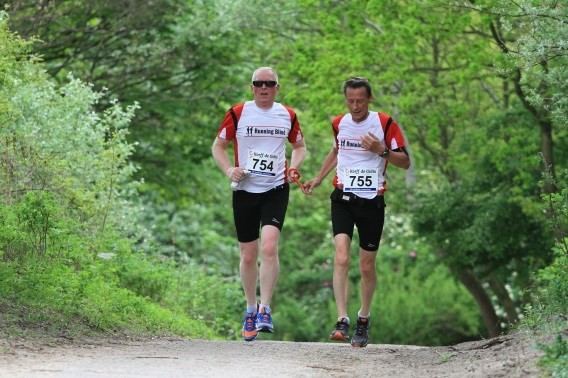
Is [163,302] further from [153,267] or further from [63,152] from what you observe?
[63,152]

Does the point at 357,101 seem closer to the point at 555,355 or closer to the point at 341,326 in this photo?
the point at 341,326

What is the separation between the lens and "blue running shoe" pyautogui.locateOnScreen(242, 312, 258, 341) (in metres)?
11.7

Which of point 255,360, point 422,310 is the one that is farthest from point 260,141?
point 422,310

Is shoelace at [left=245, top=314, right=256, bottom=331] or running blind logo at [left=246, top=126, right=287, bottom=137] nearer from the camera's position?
running blind logo at [left=246, top=126, right=287, bottom=137]

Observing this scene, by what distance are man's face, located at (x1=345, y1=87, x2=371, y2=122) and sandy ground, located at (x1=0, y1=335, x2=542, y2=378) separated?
195 centimetres

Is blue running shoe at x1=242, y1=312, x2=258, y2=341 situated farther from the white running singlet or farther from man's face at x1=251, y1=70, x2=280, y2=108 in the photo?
man's face at x1=251, y1=70, x2=280, y2=108

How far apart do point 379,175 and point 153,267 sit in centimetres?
575

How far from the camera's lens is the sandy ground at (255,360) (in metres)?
8.34

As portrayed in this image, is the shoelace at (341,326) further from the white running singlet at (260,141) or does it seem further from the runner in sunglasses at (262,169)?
the white running singlet at (260,141)

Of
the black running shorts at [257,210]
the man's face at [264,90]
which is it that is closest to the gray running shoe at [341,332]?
the black running shorts at [257,210]

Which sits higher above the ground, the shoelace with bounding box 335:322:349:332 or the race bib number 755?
the race bib number 755

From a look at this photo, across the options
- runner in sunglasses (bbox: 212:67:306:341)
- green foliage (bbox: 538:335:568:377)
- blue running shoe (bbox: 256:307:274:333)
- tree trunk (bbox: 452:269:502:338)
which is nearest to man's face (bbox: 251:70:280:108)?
runner in sunglasses (bbox: 212:67:306:341)

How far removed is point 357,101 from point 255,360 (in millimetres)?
2815

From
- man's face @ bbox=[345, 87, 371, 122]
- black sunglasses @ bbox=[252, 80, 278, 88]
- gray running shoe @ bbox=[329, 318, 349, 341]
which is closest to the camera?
gray running shoe @ bbox=[329, 318, 349, 341]
